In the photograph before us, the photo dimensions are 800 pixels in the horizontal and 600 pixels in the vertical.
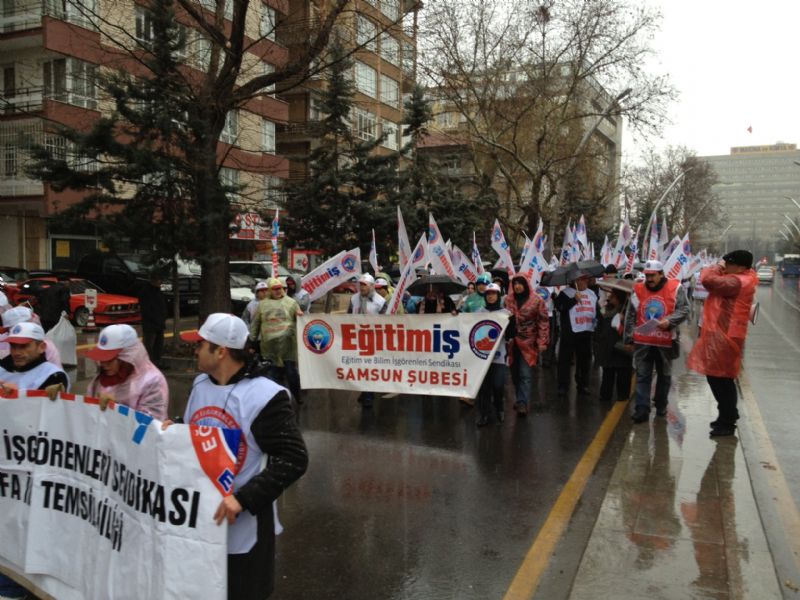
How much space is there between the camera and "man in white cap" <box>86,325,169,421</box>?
373 cm

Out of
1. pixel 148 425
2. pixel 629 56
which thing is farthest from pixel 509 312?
pixel 629 56

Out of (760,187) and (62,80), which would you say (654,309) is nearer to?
(62,80)

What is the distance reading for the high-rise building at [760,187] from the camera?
15938cm

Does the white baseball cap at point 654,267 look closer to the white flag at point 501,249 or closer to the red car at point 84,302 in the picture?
the white flag at point 501,249

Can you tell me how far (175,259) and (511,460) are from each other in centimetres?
771

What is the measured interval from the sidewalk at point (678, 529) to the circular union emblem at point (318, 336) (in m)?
3.70

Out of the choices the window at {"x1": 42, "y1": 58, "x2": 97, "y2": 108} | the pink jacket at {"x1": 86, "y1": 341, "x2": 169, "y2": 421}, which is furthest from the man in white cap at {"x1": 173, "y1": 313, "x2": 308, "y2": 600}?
the window at {"x1": 42, "y1": 58, "x2": 97, "y2": 108}

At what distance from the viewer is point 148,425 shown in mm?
2918

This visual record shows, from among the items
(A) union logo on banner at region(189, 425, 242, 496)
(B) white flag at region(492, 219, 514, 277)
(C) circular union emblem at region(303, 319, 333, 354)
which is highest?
(B) white flag at region(492, 219, 514, 277)

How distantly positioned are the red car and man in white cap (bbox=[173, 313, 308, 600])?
1522 centimetres

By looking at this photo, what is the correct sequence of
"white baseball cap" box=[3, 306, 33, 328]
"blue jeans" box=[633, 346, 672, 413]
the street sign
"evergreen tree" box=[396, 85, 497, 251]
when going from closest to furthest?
"white baseball cap" box=[3, 306, 33, 328], "blue jeans" box=[633, 346, 672, 413], the street sign, "evergreen tree" box=[396, 85, 497, 251]

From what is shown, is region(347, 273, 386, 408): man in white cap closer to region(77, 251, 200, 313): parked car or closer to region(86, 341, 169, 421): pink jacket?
region(86, 341, 169, 421): pink jacket

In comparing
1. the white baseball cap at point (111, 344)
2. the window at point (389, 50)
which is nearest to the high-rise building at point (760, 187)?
the window at point (389, 50)

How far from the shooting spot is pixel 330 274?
10.2 metres
